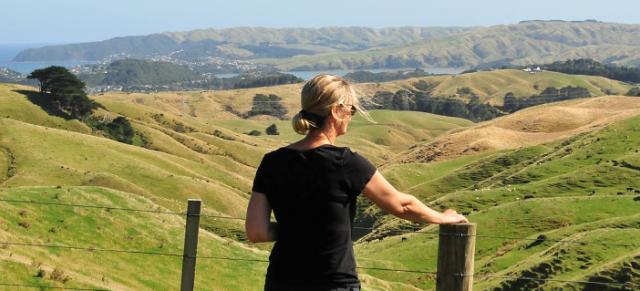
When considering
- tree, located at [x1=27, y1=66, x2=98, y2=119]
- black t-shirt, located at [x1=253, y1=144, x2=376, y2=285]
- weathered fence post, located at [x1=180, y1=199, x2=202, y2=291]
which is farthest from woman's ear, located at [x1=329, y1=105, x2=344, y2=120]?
tree, located at [x1=27, y1=66, x2=98, y2=119]

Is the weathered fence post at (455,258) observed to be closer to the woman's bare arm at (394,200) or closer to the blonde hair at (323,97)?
the woman's bare arm at (394,200)

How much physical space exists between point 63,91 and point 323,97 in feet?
410

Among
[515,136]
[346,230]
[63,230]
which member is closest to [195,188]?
[63,230]

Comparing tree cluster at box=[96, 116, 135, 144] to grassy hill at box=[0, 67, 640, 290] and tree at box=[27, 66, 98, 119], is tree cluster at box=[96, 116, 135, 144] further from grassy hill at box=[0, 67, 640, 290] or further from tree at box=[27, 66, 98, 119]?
tree at box=[27, 66, 98, 119]

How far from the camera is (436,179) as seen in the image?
3457 inches

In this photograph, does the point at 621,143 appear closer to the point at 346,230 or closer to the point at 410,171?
the point at 410,171

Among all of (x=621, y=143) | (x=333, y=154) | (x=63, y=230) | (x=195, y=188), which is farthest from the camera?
(x=195, y=188)

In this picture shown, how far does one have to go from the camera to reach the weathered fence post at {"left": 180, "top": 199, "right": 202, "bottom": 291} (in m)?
11.4

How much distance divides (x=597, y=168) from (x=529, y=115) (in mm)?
76676

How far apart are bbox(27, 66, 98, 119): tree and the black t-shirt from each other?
12475 centimetres

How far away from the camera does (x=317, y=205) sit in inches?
299

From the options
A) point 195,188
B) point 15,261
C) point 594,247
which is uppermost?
point 15,261

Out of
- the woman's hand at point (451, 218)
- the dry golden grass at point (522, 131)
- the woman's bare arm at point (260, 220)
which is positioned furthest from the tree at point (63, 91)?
the woman's bare arm at point (260, 220)

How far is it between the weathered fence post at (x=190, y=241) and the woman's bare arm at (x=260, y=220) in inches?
139
